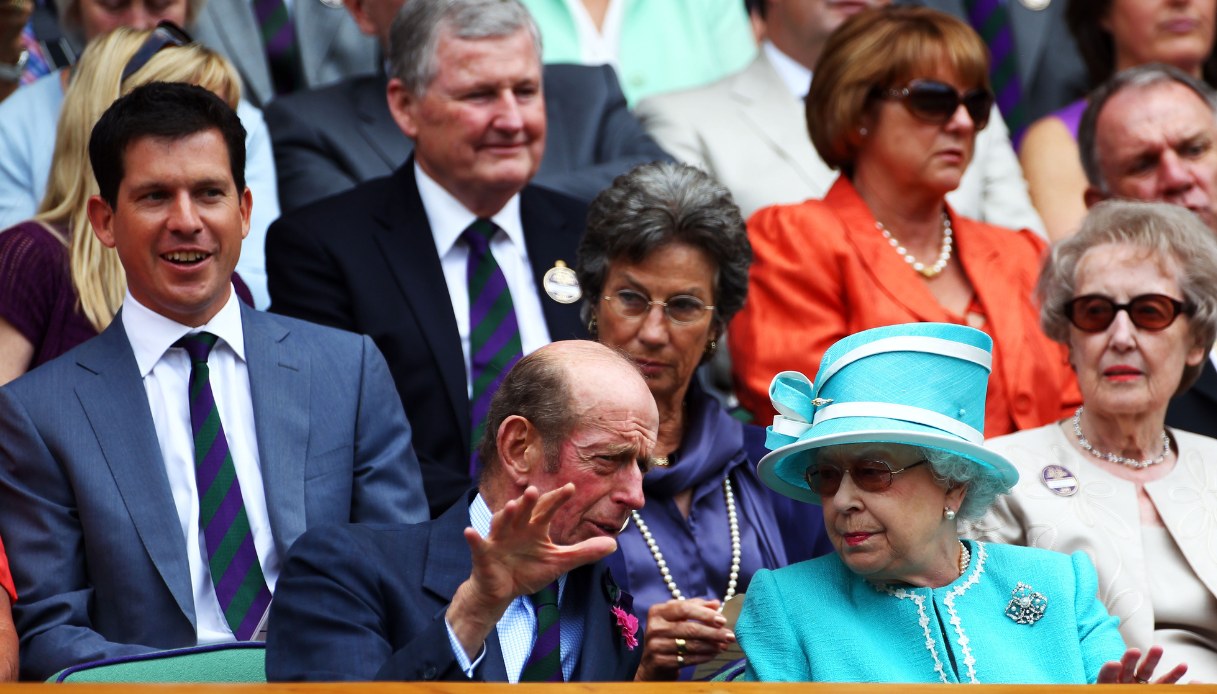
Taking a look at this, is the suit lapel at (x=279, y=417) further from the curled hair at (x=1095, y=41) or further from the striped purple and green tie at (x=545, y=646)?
the curled hair at (x=1095, y=41)

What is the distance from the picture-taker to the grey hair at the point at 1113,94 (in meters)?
5.75

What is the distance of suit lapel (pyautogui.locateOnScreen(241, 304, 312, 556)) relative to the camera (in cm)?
396

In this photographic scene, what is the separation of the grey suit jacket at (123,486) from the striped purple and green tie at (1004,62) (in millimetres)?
3902

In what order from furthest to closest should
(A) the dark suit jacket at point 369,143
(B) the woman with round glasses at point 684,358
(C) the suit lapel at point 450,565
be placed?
(A) the dark suit jacket at point 369,143
(B) the woman with round glasses at point 684,358
(C) the suit lapel at point 450,565

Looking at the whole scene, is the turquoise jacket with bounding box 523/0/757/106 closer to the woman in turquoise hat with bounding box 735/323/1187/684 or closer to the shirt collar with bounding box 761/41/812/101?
the shirt collar with bounding box 761/41/812/101

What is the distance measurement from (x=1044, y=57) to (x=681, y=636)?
4.44 meters

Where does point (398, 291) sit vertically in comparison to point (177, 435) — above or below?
below

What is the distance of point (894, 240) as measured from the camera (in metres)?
5.29

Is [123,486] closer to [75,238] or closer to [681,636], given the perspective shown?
[75,238]

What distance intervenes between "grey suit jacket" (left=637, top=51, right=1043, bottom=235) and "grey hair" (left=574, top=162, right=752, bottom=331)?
1288 mm

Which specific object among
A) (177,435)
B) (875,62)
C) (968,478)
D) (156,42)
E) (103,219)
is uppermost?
(156,42)

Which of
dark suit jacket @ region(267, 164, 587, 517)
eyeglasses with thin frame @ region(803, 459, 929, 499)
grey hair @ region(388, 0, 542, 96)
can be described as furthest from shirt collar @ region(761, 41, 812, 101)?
eyeglasses with thin frame @ region(803, 459, 929, 499)

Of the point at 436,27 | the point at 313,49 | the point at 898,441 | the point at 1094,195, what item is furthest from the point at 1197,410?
the point at 313,49

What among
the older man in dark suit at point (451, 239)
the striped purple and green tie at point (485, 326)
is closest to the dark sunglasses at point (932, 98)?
the older man in dark suit at point (451, 239)
